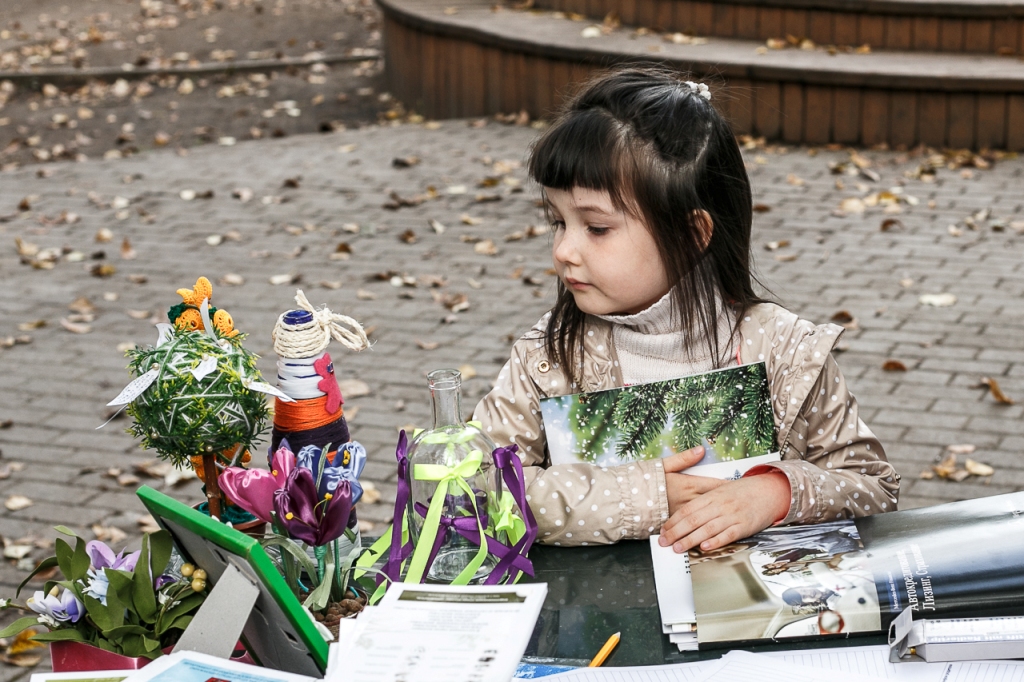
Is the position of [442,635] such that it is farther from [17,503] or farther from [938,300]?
[938,300]

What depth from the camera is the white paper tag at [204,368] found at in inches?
57.7

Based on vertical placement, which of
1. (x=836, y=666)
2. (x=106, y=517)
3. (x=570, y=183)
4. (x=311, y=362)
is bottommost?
(x=106, y=517)

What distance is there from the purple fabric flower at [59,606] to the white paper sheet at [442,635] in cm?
40

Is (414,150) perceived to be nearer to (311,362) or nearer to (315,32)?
(315,32)

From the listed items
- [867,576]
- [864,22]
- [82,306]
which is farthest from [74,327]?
[864,22]

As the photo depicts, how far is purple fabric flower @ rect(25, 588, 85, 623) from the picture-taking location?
141 centimetres

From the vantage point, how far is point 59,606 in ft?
4.64

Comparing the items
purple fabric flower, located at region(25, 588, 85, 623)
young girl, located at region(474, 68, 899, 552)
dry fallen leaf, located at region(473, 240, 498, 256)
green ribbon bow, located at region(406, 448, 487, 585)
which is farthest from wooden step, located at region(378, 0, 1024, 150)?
purple fabric flower, located at region(25, 588, 85, 623)

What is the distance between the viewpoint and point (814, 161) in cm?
701

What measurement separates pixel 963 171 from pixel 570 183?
5384 mm

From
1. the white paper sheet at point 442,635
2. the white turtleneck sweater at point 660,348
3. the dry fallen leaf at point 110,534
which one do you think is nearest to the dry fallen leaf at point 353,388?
the dry fallen leaf at point 110,534

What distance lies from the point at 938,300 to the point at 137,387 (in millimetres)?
4257

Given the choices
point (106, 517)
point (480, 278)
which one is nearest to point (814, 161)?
point (480, 278)

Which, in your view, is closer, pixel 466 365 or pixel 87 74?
pixel 466 365
